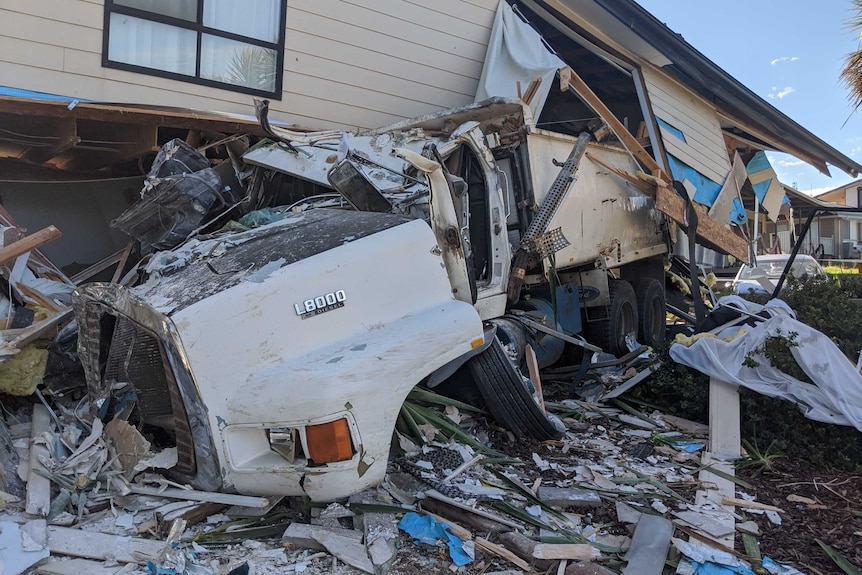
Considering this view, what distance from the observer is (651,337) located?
7578mm

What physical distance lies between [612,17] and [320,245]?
792 cm

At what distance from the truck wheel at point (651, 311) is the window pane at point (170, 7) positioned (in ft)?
19.2

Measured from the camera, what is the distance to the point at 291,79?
24.0 feet

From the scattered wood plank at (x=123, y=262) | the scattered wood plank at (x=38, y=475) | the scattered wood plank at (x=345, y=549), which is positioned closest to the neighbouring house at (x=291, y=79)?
the scattered wood plank at (x=123, y=262)

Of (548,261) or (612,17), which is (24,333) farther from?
(612,17)

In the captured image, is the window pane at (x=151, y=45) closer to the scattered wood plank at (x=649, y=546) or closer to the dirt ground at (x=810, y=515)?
the scattered wood plank at (x=649, y=546)

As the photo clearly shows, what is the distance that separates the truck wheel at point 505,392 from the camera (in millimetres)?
3932

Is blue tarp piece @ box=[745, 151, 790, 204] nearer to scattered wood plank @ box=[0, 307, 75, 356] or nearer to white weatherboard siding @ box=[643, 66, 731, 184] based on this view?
white weatherboard siding @ box=[643, 66, 731, 184]

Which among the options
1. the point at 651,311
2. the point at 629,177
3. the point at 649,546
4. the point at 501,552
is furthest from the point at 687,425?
the point at 629,177

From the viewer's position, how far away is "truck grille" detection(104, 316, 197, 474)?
113 inches

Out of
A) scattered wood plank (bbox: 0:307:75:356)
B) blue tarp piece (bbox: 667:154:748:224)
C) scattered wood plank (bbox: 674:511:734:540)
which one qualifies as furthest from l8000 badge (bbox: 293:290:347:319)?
blue tarp piece (bbox: 667:154:748:224)

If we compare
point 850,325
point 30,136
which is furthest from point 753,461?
point 30,136

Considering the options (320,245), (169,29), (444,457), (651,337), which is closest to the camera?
(320,245)

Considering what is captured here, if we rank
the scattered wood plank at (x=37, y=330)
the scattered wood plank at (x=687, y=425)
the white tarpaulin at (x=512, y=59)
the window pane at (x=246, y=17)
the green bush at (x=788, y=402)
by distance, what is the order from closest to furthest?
the scattered wood plank at (x=37, y=330) → the green bush at (x=788, y=402) → the scattered wood plank at (x=687, y=425) → the window pane at (x=246, y=17) → the white tarpaulin at (x=512, y=59)
